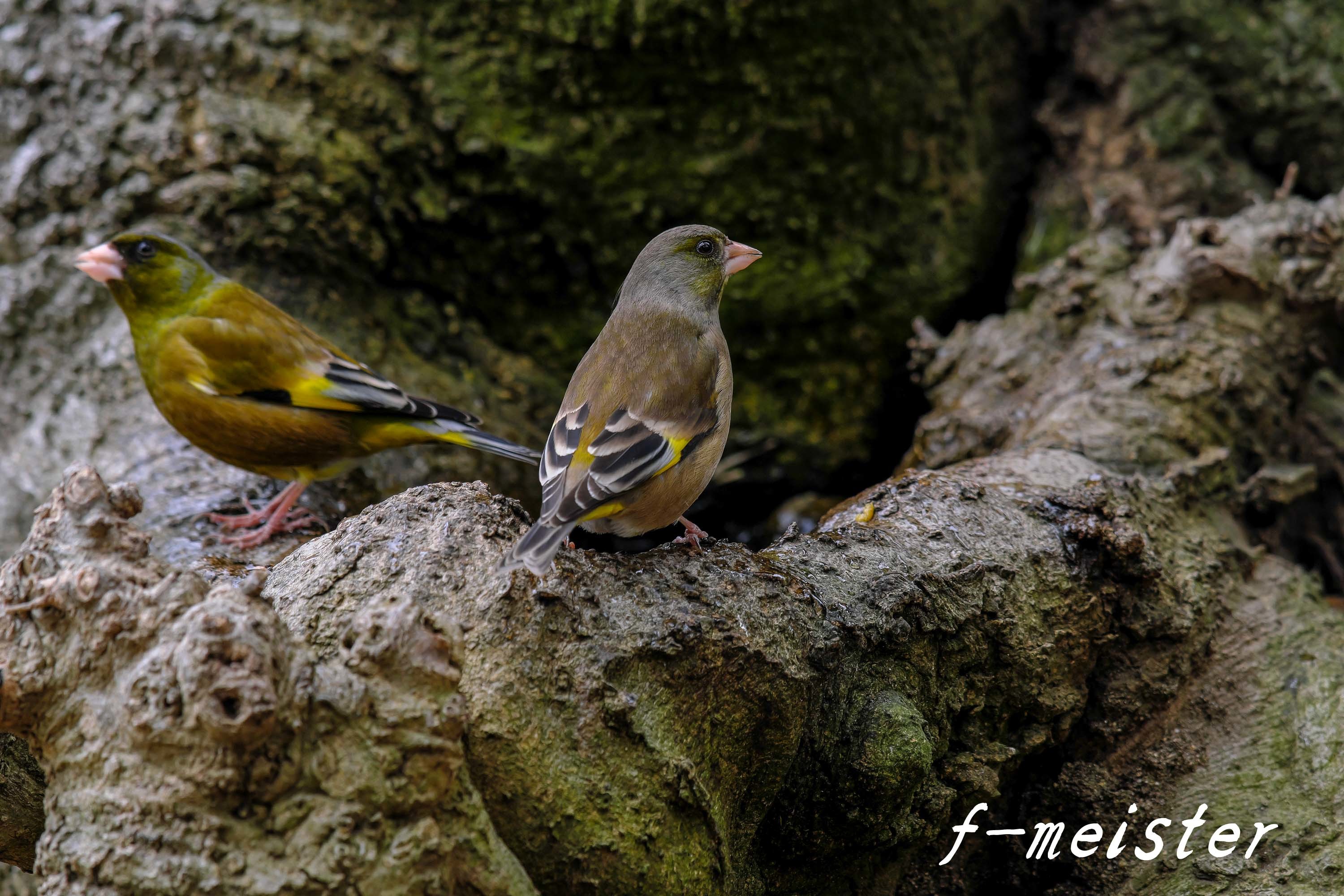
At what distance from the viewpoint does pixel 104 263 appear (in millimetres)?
4109

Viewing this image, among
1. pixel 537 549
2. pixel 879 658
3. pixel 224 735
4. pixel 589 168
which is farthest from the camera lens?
pixel 589 168

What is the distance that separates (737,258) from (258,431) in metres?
1.83

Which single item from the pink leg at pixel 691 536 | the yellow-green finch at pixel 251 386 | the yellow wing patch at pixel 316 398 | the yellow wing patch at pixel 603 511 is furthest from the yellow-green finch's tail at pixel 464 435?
the yellow wing patch at pixel 603 511

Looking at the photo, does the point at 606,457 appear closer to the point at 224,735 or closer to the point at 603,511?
the point at 603,511

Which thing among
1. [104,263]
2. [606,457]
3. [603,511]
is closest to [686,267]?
[606,457]

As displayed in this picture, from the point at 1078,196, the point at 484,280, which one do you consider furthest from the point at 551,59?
the point at 1078,196

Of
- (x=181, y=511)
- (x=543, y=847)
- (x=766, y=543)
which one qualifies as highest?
(x=543, y=847)

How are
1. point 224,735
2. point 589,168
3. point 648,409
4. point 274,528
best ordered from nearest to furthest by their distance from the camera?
1. point 224,735
2. point 648,409
3. point 274,528
4. point 589,168

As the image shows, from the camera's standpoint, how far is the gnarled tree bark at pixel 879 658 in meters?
2.18

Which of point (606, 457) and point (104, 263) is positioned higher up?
point (606, 457)

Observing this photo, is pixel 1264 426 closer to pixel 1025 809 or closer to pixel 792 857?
pixel 1025 809

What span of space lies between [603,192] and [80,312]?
248 centimetres

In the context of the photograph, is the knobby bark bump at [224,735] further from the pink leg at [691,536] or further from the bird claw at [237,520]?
the bird claw at [237,520]

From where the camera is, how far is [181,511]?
412cm
